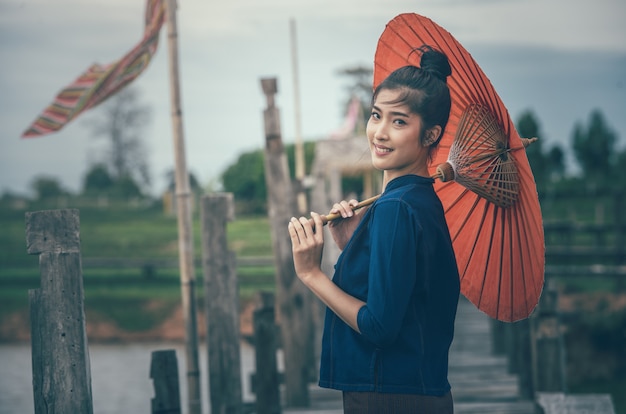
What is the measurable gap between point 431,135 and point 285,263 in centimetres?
407

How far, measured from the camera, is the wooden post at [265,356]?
5832 millimetres

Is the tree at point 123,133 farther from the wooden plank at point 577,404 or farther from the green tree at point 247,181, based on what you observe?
the wooden plank at point 577,404

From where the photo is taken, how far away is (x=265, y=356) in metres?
5.88

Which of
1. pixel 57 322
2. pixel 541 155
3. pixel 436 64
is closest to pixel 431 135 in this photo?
pixel 436 64

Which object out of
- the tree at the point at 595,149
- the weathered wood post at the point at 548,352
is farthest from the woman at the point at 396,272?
the tree at the point at 595,149

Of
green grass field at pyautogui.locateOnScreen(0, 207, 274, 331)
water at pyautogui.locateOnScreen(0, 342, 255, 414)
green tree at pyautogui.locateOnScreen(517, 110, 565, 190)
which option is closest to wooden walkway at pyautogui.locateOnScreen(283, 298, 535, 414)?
water at pyautogui.locateOnScreen(0, 342, 255, 414)

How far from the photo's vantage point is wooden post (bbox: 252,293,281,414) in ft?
19.1

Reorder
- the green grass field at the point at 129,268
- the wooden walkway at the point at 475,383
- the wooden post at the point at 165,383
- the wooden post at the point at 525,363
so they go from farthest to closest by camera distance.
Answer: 1. the green grass field at the point at 129,268
2. the wooden post at the point at 525,363
3. the wooden walkway at the point at 475,383
4. the wooden post at the point at 165,383

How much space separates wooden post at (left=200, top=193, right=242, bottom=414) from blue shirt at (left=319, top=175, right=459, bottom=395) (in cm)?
272

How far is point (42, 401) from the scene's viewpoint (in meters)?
3.34

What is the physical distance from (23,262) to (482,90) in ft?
65.3

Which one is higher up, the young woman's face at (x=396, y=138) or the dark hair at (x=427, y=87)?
the dark hair at (x=427, y=87)

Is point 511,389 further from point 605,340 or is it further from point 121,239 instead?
point 121,239

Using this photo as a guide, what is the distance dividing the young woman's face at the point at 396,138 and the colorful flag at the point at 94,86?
3676 millimetres
